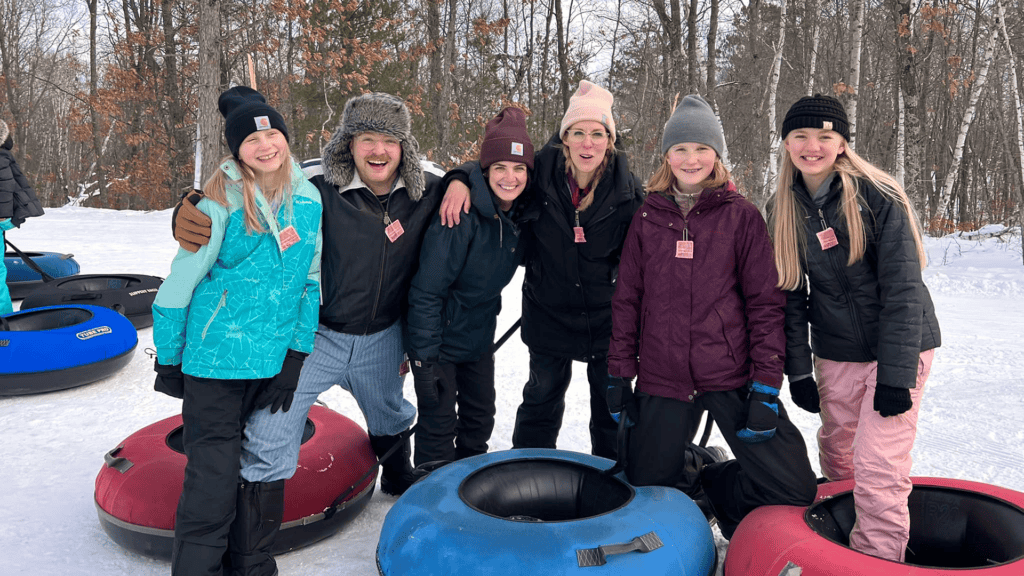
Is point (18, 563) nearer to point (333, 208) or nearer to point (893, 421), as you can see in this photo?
point (333, 208)

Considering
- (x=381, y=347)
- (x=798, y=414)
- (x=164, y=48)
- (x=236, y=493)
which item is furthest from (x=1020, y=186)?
(x=164, y=48)

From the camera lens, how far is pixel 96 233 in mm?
11484

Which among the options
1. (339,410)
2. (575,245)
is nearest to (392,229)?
(575,245)

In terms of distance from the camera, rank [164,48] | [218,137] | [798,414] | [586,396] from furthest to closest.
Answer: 1. [164,48]
2. [218,137]
3. [586,396]
4. [798,414]

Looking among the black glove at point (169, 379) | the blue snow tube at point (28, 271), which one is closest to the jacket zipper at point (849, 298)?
the black glove at point (169, 379)

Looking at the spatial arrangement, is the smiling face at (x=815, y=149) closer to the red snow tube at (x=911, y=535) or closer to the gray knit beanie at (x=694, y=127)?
the gray knit beanie at (x=694, y=127)

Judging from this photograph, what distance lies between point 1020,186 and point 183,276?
11944 mm

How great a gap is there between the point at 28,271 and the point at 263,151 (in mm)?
6540

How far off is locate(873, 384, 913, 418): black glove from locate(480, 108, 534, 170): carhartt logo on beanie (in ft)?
5.38

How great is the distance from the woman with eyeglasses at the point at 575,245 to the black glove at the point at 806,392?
886 mm

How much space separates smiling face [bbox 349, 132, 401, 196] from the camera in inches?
107

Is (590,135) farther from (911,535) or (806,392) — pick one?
(911,535)

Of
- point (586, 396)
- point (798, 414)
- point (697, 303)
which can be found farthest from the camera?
point (586, 396)

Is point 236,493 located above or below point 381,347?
below
